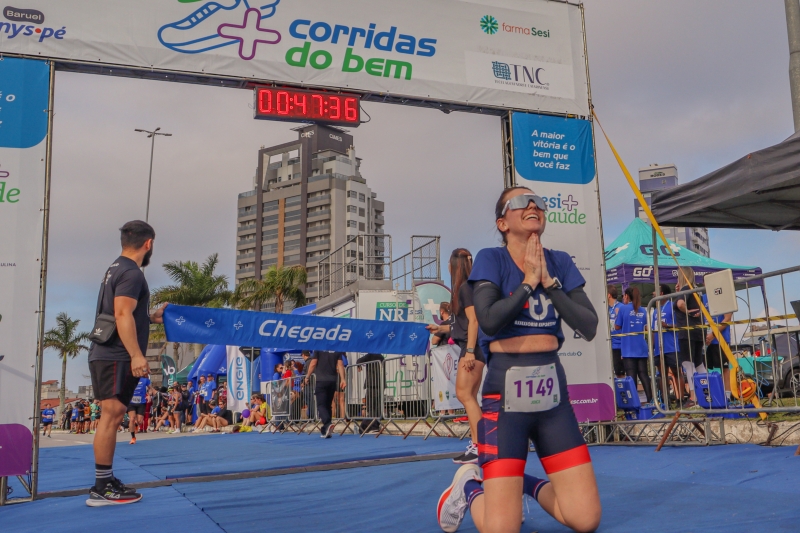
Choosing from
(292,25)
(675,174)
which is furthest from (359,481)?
(675,174)

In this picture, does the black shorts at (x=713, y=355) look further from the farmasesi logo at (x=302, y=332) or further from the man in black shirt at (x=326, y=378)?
the man in black shirt at (x=326, y=378)

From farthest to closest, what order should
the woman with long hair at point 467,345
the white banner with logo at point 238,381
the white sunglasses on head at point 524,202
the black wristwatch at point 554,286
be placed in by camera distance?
the white banner with logo at point 238,381
the woman with long hair at point 467,345
the white sunglasses on head at point 524,202
the black wristwatch at point 554,286

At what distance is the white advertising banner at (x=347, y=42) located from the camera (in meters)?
7.36

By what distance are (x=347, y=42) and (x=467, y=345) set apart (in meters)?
4.46

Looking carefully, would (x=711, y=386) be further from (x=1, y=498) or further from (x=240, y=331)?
(x=1, y=498)

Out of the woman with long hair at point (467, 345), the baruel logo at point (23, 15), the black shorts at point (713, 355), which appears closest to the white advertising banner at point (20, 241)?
the baruel logo at point (23, 15)

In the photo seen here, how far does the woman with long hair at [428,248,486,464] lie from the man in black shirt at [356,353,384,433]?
6.89m

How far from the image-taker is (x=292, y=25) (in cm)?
830

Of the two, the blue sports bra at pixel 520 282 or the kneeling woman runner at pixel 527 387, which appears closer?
the kneeling woman runner at pixel 527 387

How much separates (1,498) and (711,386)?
7.33 metres

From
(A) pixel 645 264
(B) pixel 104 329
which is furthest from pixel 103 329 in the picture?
(A) pixel 645 264

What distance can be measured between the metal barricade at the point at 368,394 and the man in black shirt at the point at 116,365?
8.10 meters

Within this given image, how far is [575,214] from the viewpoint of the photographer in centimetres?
938

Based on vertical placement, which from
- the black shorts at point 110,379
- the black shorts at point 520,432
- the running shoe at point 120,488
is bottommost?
the running shoe at point 120,488
